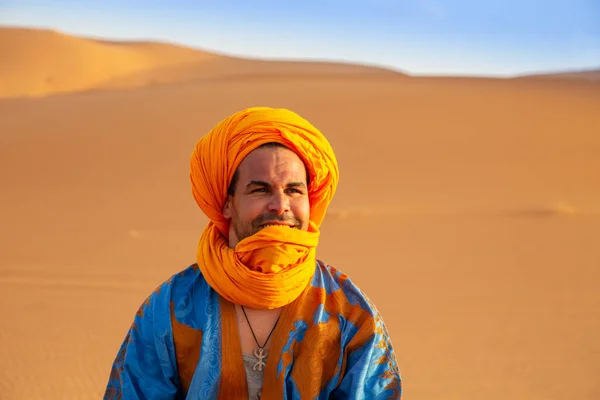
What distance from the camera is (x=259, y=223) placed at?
2.91 meters

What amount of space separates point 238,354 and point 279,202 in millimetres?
552

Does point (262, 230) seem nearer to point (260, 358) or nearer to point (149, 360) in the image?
point (260, 358)

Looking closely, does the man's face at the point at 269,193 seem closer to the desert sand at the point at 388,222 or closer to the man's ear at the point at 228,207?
the man's ear at the point at 228,207

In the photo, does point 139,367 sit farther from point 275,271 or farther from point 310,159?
point 310,159

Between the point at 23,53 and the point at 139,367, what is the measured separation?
68.5 metres

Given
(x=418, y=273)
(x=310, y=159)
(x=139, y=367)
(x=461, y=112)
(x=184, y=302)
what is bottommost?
(x=139, y=367)

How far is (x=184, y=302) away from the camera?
118 inches

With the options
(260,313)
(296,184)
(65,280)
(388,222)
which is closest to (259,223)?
(296,184)

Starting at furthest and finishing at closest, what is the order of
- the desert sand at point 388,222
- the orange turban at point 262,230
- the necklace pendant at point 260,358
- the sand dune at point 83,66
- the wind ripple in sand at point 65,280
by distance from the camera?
the sand dune at point 83,66 → the wind ripple in sand at point 65,280 → the desert sand at point 388,222 → the necklace pendant at point 260,358 → the orange turban at point 262,230

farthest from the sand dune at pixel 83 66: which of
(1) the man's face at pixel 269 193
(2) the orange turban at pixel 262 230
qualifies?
(1) the man's face at pixel 269 193

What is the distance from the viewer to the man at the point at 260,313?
9.46 feet

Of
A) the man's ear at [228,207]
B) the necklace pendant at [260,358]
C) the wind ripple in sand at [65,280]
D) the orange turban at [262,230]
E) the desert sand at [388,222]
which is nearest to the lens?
the orange turban at [262,230]

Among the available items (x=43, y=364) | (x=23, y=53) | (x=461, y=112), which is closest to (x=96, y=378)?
(x=43, y=364)

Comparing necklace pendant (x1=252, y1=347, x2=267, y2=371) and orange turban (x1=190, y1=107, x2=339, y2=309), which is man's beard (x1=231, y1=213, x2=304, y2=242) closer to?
orange turban (x1=190, y1=107, x2=339, y2=309)
